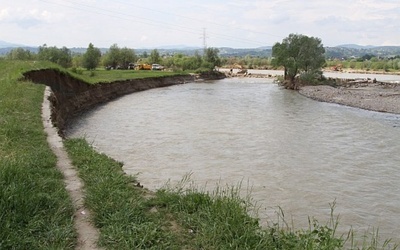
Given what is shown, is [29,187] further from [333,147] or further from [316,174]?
[333,147]

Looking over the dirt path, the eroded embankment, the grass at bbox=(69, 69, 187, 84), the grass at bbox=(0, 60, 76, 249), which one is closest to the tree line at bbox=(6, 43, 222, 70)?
the grass at bbox=(69, 69, 187, 84)

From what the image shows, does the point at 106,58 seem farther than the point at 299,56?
Yes

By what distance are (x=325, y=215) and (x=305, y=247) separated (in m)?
5.45

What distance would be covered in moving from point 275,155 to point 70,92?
23.3 m

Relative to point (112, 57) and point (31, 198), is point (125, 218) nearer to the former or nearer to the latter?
point (31, 198)

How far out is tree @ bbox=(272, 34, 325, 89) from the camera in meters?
75.8

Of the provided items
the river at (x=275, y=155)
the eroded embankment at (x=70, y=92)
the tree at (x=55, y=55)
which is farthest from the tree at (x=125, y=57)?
the river at (x=275, y=155)

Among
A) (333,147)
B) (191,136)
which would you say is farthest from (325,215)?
(191,136)

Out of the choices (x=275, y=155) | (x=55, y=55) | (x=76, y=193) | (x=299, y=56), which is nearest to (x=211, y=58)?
(x=299, y=56)

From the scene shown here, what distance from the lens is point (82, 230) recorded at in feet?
22.6

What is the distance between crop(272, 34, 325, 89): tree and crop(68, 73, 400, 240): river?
39738 mm

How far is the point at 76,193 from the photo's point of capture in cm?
857

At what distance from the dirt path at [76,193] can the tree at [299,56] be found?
216 ft

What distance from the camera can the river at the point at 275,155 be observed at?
499 inches
